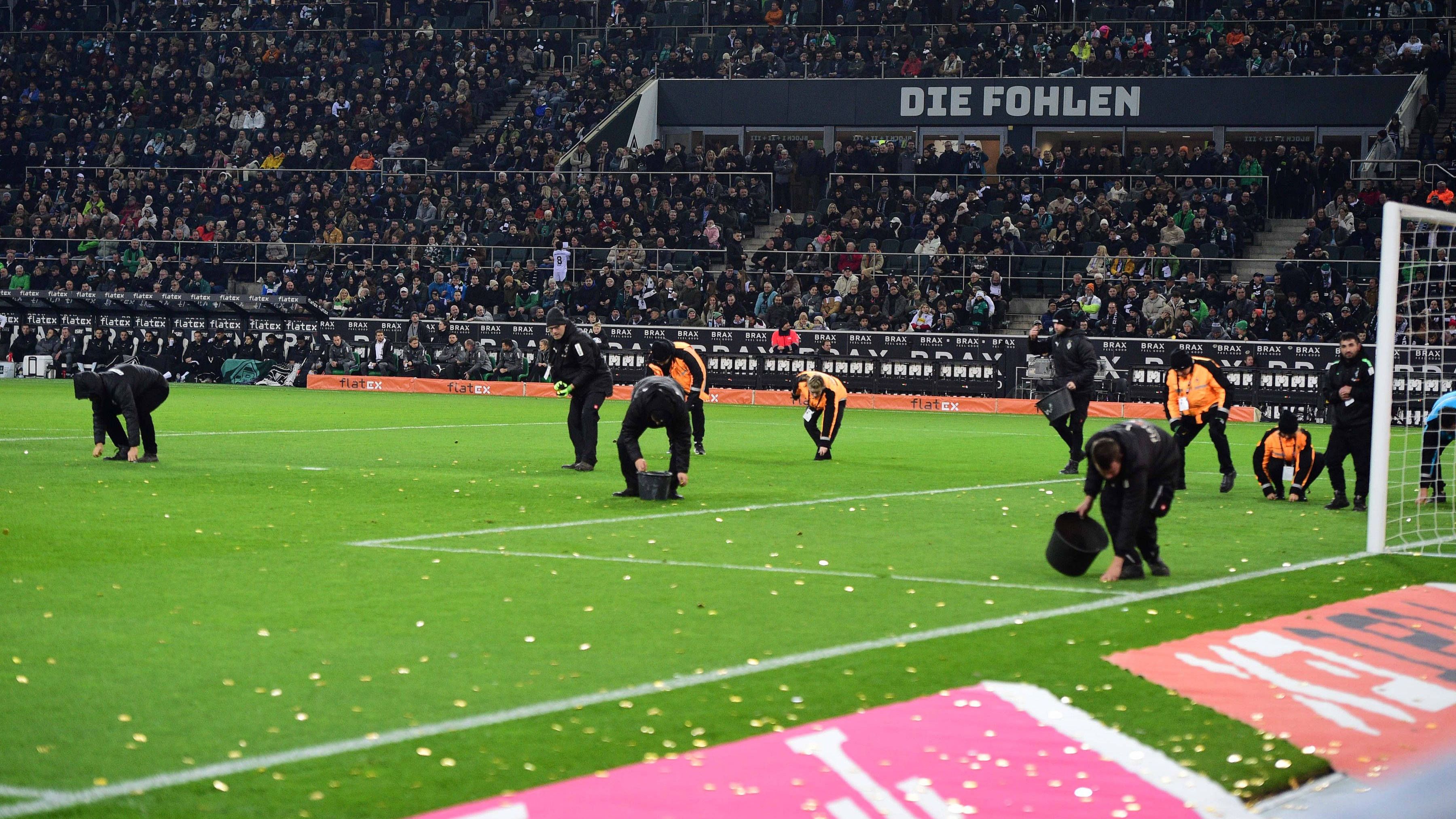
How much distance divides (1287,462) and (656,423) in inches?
268

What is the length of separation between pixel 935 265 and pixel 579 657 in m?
30.4

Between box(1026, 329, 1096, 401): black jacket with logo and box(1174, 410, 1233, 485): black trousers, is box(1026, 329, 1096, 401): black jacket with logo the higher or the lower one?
the higher one

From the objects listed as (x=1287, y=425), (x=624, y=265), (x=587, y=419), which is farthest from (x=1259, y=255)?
(x=587, y=419)

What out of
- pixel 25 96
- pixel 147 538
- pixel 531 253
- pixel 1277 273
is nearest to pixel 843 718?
pixel 147 538

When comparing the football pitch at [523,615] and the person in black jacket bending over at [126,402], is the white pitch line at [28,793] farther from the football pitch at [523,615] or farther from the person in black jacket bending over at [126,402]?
the person in black jacket bending over at [126,402]

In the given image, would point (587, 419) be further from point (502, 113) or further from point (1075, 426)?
point (502, 113)

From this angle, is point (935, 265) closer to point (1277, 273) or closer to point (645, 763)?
point (1277, 273)

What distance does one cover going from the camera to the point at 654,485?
47.9 ft

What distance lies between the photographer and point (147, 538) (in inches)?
452

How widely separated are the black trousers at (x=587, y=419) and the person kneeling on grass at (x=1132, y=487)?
811 centimetres

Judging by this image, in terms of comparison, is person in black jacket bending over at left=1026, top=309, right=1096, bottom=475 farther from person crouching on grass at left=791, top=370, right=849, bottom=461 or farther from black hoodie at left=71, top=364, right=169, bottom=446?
black hoodie at left=71, top=364, right=169, bottom=446

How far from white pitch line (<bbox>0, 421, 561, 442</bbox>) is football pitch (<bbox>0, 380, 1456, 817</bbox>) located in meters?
3.16

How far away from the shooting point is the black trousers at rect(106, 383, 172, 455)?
1714cm

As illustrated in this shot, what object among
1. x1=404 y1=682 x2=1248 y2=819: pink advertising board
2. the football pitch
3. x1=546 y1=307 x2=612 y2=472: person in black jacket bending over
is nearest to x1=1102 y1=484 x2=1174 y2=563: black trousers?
the football pitch
